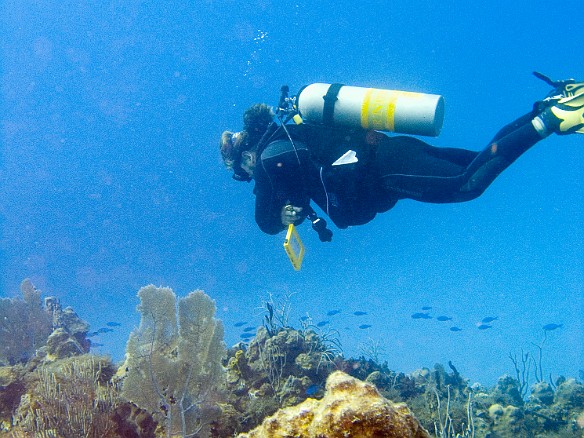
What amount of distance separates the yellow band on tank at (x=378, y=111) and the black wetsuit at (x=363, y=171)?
31 cm

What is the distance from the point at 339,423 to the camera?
175 cm

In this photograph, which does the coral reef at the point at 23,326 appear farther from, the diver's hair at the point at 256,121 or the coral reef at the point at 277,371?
the diver's hair at the point at 256,121

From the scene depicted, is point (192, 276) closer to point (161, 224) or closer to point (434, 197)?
point (161, 224)

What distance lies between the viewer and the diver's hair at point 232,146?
20.8ft

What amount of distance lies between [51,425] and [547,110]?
23.0ft

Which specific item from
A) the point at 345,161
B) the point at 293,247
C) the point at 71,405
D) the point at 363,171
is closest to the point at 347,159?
the point at 345,161

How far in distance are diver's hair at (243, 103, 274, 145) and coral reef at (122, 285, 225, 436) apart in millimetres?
2536

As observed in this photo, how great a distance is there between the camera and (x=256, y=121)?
6.34 meters

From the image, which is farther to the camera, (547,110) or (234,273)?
(234,273)

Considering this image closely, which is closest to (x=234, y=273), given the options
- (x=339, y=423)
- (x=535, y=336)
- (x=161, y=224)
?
(x=161, y=224)

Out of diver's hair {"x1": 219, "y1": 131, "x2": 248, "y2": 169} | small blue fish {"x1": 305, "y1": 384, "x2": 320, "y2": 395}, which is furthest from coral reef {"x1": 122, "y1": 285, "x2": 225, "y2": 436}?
diver's hair {"x1": 219, "y1": 131, "x2": 248, "y2": 169}

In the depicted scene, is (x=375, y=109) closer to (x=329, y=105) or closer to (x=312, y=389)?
(x=329, y=105)

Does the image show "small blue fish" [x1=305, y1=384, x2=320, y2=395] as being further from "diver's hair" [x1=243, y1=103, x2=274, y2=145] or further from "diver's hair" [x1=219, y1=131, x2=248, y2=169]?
"diver's hair" [x1=243, y1=103, x2=274, y2=145]

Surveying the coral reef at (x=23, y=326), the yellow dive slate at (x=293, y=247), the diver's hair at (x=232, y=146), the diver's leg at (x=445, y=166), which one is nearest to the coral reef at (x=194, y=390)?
the yellow dive slate at (x=293, y=247)
